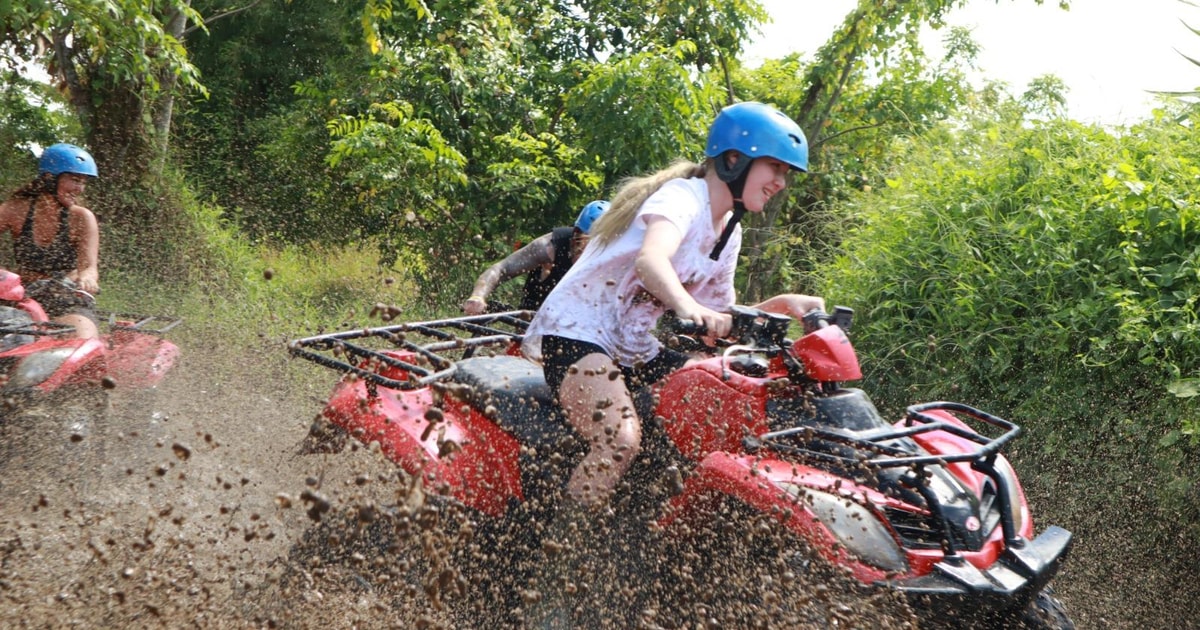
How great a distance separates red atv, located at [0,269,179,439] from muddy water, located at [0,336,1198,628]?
195mm

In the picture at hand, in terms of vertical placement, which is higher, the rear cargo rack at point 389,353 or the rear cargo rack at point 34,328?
the rear cargo rack at point 389,353

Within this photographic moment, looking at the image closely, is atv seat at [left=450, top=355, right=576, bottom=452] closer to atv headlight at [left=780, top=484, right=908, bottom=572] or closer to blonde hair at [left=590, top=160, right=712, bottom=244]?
blonde hair at [left=590, top=160, right=712, bottom=244]

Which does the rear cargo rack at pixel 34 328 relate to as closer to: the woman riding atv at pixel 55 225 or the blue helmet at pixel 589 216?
the woman riding atv at pixel 55 225

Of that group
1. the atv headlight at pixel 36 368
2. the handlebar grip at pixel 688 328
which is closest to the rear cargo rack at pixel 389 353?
the handlebar grip at pixel 688 328

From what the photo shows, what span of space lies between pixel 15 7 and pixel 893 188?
19.7 ft

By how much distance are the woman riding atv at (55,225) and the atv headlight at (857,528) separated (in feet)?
16.8

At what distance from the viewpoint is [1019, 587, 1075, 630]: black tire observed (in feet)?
11.0

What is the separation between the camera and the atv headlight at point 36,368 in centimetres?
570

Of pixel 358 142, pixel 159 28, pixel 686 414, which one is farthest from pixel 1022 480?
pixel 159 28

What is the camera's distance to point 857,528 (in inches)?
126

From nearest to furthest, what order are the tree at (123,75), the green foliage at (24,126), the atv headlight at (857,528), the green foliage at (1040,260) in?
the atv headlight at (857,528)
the green foliage at (1040,260)
the tree at (123,75)
the green foliage at (24,126)

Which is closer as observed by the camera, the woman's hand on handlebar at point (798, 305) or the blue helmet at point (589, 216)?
the woman's hand on handlebar at point (798, 305)

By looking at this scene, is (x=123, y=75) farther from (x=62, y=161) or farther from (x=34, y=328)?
(x=34, y=328)

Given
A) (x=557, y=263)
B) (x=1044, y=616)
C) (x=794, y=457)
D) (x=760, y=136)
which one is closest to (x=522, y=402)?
(x=794, y=457)
